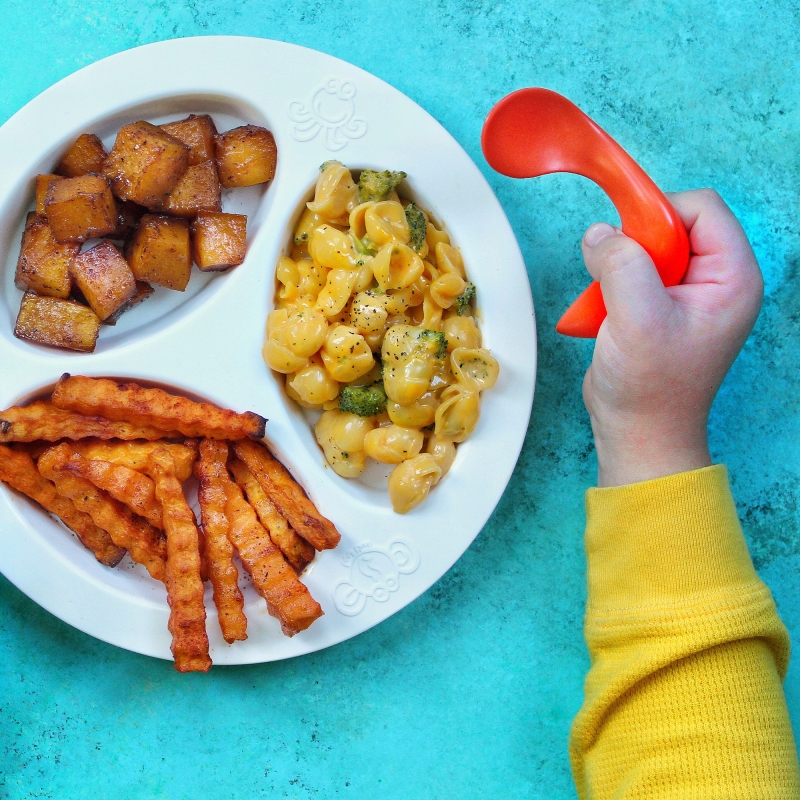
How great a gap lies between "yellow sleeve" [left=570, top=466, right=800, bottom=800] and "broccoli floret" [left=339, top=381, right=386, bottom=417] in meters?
0.59

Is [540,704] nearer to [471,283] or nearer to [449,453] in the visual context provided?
[449,453]

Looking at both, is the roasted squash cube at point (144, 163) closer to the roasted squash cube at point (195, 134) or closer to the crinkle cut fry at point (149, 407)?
the roasted squash cube at point (195, 134)

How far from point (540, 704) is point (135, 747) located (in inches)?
45.0

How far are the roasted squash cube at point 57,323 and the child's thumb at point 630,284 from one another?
1258 mm

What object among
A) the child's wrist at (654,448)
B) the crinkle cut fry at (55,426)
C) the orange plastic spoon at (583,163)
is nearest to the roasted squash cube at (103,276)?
the crinkle cut fry at (55,426)

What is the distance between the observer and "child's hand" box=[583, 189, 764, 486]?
5.37ft

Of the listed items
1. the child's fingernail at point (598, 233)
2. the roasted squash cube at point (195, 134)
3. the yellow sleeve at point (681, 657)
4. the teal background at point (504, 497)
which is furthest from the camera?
the teal background at point (504, 497)

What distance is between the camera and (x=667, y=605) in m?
1.65

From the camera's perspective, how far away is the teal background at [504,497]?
214 cm

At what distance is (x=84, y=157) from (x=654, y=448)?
1.57 meters

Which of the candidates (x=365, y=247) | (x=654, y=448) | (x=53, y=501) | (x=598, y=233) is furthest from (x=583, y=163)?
(x=53, y=501)

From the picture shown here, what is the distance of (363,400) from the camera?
6.33ft

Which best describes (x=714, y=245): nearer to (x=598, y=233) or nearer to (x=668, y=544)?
(x=598, y=233)

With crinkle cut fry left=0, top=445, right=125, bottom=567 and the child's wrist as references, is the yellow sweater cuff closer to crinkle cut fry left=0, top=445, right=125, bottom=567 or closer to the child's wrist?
the child's wrist
